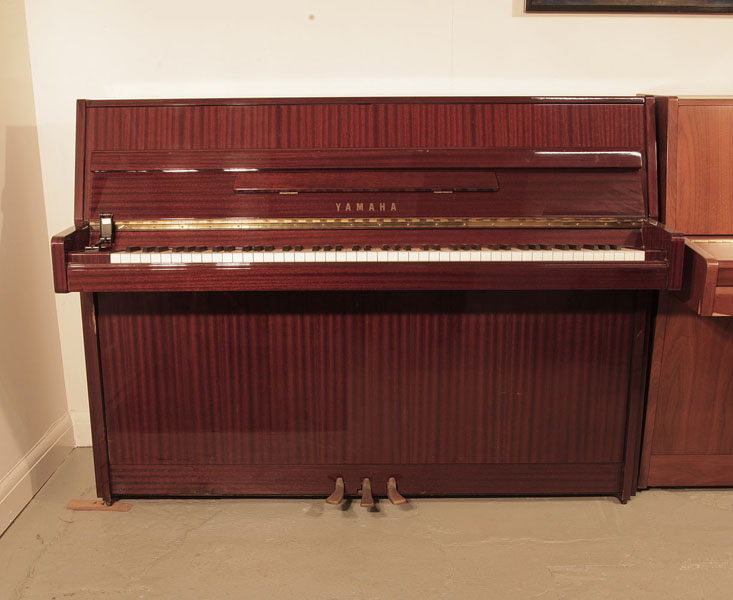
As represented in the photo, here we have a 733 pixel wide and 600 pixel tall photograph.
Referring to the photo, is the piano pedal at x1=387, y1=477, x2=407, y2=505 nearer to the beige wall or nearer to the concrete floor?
the concrete floor

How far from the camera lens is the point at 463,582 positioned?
194cm

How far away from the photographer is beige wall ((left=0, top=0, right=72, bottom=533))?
229cm

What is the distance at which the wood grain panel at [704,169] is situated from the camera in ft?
7.16

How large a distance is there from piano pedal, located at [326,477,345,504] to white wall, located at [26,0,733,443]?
144 cm

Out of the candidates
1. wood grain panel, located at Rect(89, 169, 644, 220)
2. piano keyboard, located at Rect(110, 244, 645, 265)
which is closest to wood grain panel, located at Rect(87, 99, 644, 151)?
wood grain panel, located at Rect(89, 169, 644, 220)

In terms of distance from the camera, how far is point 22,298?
242 centimetres

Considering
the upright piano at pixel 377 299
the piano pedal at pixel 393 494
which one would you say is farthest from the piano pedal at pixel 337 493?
the piano pedal at pixel 393 494

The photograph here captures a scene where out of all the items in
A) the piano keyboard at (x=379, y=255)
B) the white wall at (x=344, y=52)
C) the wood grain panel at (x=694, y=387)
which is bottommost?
the wood grain panel at (x=694, y=387)

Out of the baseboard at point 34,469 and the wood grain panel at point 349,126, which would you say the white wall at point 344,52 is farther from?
the baseboard at point 34,469

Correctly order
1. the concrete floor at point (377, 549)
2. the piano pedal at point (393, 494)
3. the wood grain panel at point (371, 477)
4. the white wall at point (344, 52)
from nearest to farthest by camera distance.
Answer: the concrete floor at point (377, 549) → the piano pedal at point (393, 494) → the wood grain panel at point (371, 477) → the white wall at point (344, 52)

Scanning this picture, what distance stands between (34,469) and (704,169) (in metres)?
2.54

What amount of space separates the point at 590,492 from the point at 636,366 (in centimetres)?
49

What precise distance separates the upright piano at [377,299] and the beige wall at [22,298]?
0.32 meters

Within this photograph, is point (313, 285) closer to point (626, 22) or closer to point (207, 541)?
point (207, 541)
